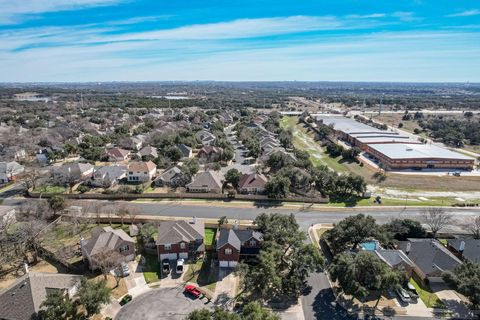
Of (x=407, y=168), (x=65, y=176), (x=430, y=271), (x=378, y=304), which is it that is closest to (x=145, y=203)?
(x=65, y=176)

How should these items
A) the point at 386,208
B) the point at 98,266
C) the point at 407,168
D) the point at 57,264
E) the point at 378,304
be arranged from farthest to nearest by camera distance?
the point at 407,168
the point at 386,208
the point at 57,264
the point at 98,266
the point at 378,304

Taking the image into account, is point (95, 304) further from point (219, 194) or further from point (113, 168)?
point (113, 168)

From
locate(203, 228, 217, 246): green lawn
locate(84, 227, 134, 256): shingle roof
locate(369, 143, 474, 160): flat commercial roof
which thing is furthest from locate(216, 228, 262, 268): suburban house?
locate(369, 143, 474, 160): flat commercial roof

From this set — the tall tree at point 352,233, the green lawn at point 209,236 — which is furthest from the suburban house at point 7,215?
the tall tree at point 352,233

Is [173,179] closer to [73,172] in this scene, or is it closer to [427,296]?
[73,172]

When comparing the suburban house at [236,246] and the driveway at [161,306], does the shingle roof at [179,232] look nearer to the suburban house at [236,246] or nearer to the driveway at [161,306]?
the suburban house at [236,246]

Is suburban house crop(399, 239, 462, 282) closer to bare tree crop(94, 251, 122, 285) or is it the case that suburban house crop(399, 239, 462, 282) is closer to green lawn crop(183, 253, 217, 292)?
green lawn crop(183, 253, 217, 292)
